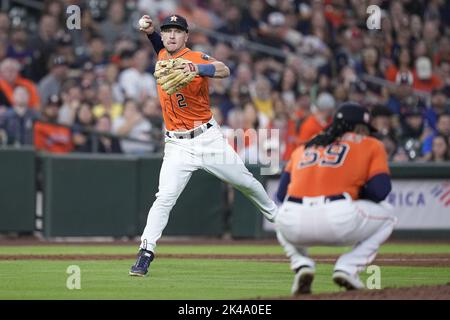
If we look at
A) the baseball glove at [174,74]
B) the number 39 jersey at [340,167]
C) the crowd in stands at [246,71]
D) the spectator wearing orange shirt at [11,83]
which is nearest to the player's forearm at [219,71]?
the baseball glove at [174,74]

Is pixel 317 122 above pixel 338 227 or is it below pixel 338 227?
above

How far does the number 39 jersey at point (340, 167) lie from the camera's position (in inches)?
290

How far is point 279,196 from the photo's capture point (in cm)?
770

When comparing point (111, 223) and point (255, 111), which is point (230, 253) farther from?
point (255, 111)

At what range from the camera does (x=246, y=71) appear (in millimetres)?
17469

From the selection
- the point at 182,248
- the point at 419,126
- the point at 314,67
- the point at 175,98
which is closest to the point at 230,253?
the point at 182,248

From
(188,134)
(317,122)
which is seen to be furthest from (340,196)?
(317,122)

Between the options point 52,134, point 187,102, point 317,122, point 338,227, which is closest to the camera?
point 338,227

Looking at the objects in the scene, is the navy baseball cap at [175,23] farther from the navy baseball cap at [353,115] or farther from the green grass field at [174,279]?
the navy baseball cap at [353,115]

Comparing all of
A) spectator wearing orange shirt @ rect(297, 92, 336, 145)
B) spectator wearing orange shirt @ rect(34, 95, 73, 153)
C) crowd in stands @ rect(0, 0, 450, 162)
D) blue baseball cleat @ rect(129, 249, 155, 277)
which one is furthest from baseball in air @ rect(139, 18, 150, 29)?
spectator wearing orange shirt @ rect(34, 95, 73, 153)

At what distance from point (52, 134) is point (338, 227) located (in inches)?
344

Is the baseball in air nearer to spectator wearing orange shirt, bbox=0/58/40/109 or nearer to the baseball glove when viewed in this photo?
the baseball glove

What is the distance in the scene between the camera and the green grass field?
319 inches

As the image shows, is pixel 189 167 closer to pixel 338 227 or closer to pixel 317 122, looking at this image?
pixel 338 227
